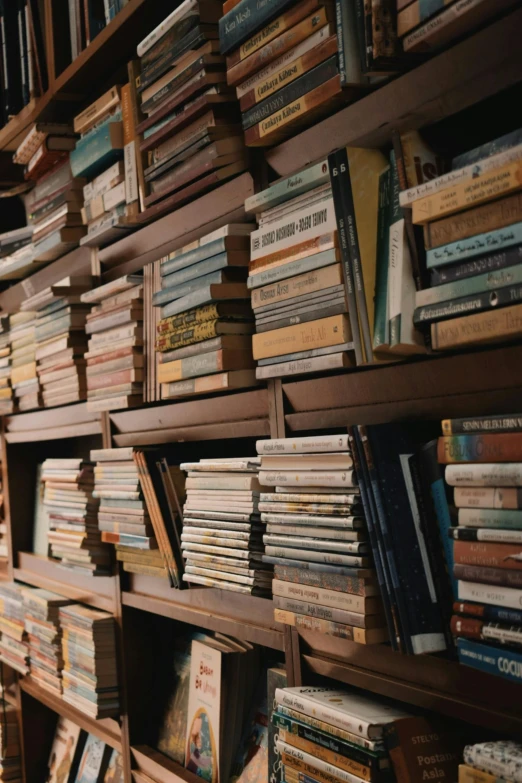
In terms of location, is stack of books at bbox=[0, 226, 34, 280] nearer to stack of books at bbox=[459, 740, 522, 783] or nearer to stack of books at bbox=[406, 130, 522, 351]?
stack of books at bbox=[406, 130, 522, 351]

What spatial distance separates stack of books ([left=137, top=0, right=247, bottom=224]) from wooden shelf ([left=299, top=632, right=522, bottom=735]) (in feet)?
2.89

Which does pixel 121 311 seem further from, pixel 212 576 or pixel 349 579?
pixel 349 579

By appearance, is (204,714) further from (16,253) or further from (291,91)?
(16,253)

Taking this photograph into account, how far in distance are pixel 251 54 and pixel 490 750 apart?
1.12 metres

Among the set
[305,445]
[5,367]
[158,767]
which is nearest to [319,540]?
[305,445]

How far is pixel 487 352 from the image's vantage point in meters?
1.11

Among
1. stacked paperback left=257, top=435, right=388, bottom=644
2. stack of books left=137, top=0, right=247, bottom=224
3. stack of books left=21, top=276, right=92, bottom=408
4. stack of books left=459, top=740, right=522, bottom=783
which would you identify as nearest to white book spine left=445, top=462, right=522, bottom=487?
stacked paperback left=257, top=435, right=388, bottom=644

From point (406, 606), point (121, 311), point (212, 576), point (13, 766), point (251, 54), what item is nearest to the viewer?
point (406, 606)

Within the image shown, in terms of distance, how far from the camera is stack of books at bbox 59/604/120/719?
2.12 metres

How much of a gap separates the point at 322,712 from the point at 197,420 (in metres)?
0.68

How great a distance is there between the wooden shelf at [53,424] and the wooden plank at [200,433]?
20 cm

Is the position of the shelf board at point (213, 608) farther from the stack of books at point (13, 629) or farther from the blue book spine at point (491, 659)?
the stack of books at point (13, 629)

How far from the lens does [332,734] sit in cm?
125

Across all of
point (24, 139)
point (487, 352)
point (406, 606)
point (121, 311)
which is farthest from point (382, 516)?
point (24, 139)
